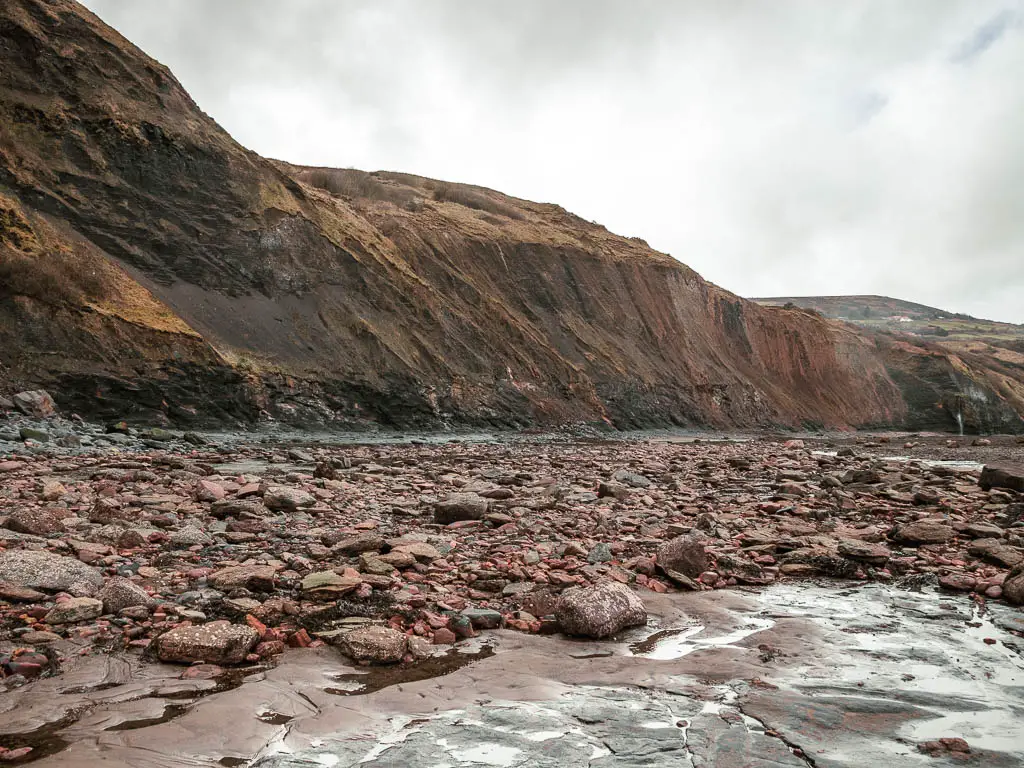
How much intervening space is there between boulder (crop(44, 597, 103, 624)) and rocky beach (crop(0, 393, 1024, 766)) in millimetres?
12

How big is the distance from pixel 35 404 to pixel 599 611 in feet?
54.7

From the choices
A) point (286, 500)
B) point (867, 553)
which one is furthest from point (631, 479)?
point (286, 500)

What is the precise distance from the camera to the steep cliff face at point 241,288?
18906 millimetres

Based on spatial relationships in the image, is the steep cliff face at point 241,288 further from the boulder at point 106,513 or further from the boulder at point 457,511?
the boulder at point 457,511

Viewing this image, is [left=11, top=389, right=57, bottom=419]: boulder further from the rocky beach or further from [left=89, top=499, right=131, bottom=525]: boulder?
[left=89, top=499, right=131, bottom=525]: boulder

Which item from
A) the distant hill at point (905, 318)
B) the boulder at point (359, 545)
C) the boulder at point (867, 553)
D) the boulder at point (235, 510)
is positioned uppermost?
the distant hill at point (905, 318)

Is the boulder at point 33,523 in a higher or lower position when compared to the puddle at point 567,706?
higher

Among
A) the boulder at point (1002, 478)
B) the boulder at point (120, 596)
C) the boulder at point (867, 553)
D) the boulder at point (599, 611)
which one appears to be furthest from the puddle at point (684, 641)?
the boulder at point (1002, 478)

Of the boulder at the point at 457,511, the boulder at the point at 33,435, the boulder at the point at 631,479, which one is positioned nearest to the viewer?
the boulder at the point at 457,511

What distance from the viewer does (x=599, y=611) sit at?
15.6 feet

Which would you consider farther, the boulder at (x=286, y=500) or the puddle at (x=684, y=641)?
the boulder at (x=286, y=500)

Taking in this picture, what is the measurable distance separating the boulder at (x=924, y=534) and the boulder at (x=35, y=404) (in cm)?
1816

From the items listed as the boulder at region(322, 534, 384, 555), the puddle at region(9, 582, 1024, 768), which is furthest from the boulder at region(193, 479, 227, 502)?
the puddle at region(9, 582, 1024, 768)

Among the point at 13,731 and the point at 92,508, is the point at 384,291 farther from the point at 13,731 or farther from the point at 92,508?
the point at 13,731
